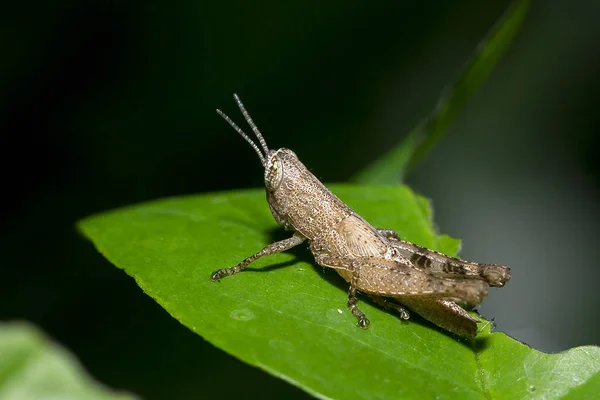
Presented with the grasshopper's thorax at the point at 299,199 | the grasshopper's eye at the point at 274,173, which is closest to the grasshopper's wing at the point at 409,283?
the grasshopper's thorax at the point at 299,199

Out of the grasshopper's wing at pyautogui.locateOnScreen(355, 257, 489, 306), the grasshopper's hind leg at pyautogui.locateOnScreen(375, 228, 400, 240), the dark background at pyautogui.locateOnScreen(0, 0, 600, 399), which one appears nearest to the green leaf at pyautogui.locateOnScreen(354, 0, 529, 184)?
the grasshopper's hind leg at pyautogui.locateOnScreen(375, 228, 400, 240)

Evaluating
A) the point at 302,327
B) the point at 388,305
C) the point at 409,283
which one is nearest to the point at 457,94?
the point at 409,283

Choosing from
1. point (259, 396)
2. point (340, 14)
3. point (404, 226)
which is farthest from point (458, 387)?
point (340, 14)

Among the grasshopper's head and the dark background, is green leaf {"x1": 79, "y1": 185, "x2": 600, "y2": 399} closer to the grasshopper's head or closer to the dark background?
the grasshopper's head

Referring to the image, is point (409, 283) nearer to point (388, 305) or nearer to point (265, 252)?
point (388, 305)

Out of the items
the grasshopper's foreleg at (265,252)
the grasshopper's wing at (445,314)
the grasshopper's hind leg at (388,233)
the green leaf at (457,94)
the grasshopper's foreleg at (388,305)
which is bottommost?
the grasshopper's foreleg at (265,252)

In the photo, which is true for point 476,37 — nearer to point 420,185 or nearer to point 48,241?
point 420,185

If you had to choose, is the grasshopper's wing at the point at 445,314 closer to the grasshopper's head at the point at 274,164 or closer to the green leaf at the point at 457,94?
the grasshopper's head at the point at 274,164
